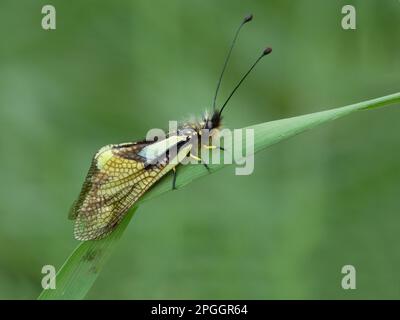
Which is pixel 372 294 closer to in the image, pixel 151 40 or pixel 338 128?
pixel 338 128

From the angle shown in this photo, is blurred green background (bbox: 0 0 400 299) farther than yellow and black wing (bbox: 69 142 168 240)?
Yes

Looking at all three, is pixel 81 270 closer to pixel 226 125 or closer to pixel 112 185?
pixel 112 185

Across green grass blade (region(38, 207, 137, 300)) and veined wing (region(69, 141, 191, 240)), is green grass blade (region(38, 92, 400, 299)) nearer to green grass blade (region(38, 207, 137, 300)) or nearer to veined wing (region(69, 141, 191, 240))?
green grass blade (region(38, 207, 137, 300))

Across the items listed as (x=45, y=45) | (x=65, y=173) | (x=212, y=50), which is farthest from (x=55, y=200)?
(x=212, y=50)

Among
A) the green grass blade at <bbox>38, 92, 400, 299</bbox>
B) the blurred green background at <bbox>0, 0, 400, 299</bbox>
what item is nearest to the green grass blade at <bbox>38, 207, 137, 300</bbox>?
the green grass blade at <bbox>38, 92, 400, 299</bbox>

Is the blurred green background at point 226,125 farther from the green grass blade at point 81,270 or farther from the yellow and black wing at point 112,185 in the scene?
the green grass blade at point 81,270

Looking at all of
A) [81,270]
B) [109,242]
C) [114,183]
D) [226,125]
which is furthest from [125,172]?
[226,125]

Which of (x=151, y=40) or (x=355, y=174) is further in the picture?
(x=151, y=40)
